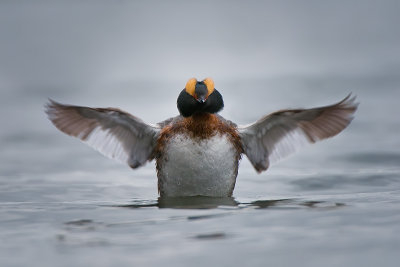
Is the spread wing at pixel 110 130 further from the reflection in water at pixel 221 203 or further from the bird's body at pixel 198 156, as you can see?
the reflection in water at pixel 221 203

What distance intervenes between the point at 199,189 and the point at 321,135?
6.33ft

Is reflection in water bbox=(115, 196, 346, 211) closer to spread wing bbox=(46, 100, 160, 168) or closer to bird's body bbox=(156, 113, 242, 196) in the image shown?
bird's body bbox=(156, 113, 242, 196)

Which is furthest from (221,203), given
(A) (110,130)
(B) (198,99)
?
(A) (110,130)

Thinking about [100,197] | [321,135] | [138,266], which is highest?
[321,135]

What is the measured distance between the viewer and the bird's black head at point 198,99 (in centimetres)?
1123

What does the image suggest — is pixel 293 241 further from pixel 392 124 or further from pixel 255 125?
pixel 392 124

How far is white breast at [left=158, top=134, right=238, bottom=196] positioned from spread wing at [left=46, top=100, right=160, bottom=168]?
0.57m

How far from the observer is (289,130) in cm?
1195

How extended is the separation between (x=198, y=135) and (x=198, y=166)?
1.41ft

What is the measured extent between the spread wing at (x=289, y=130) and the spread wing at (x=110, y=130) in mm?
1447

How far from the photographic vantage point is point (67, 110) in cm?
1159

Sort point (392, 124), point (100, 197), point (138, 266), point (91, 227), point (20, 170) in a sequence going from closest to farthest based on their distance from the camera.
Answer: point (138, 266)
point (91, 227)
point (100, 197)
point (20, 170)
point (392, 124)

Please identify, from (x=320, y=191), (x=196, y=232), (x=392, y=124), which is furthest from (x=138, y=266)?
(x=392, y=124)

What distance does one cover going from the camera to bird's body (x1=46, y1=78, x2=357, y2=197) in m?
11.3
